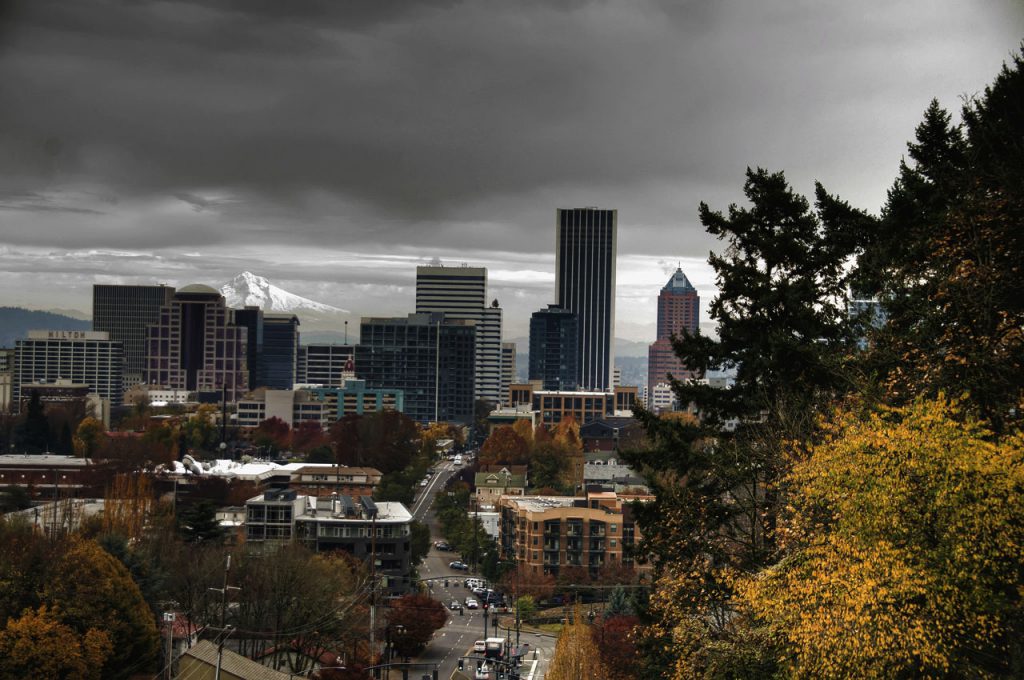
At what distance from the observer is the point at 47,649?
15.5 m

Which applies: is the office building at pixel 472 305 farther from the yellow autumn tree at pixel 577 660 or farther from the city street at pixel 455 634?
the yellow autumn tree at pixel 577 660

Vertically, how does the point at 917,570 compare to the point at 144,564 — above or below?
above

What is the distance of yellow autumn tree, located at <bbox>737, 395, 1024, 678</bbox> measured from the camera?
6.31m

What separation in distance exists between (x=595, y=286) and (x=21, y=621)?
412 feet

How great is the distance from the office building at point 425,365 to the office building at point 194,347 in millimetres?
28710

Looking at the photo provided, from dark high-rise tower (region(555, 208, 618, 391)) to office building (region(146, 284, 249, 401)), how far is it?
4185 cm

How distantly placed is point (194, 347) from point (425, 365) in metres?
34.8

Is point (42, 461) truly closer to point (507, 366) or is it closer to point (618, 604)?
point (618, 604)

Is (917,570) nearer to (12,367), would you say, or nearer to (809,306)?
(809,306)

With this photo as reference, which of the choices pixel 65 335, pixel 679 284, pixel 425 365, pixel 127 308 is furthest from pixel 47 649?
pixel 679 284

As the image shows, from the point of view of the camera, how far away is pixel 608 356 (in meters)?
139

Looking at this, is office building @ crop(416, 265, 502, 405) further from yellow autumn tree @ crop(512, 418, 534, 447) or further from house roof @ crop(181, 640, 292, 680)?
house roof @ crop(181, 640, 292, 680)

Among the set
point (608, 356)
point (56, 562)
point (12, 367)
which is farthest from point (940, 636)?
point (608, 356)

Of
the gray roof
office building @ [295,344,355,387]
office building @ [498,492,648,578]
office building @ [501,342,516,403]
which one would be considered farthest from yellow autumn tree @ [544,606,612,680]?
the gray roof
